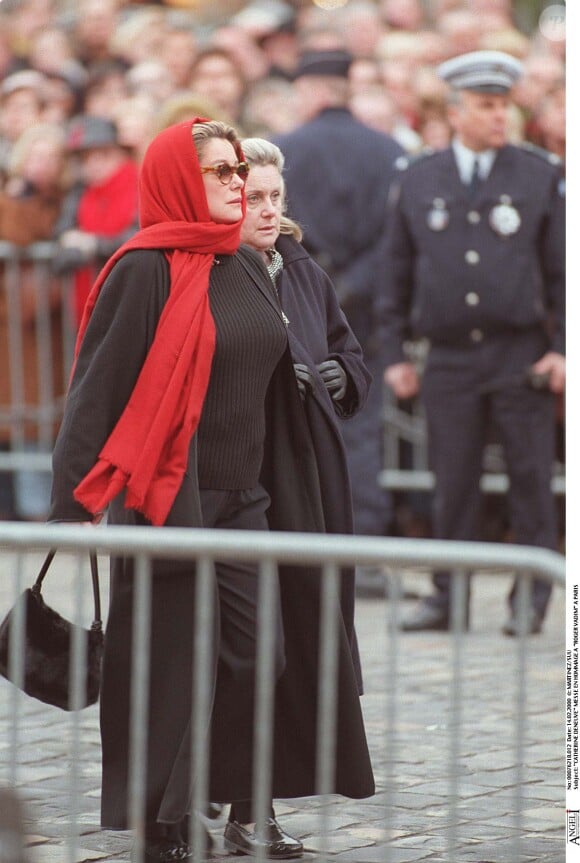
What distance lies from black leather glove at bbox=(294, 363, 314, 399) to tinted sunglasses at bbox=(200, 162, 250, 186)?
0.53 metres

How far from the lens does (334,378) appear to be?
489 centimetres

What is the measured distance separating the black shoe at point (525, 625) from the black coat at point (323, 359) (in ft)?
1.88

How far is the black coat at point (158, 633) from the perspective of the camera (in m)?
4.38

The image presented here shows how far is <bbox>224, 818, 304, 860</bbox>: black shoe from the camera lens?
465 centimetres

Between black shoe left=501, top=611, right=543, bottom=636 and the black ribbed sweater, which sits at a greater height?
the black ribbed sweater

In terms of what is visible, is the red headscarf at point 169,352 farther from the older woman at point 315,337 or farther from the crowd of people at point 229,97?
the crowd of people at point 229,97

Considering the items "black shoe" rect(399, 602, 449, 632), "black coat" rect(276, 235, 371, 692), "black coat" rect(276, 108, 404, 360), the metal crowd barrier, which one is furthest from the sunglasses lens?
the metal crowd barrier

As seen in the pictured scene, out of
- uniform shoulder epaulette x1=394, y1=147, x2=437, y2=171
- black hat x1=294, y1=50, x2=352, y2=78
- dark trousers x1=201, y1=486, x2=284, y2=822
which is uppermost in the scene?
black hat x1=294, y1=50, x2=352, y2=78

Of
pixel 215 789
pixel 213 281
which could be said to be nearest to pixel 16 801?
pixel 215 789

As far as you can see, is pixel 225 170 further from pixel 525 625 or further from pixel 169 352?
pixel 525 625

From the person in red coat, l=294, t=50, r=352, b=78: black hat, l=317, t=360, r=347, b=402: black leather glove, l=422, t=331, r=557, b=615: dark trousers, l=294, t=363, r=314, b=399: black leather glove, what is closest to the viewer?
l=294, t=363, r=314, b=399: black leather glove

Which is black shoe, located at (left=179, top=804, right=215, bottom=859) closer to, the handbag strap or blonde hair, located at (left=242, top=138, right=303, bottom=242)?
the handbag strap

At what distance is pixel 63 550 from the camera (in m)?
3.65

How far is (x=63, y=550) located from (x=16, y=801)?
638 millimetres
